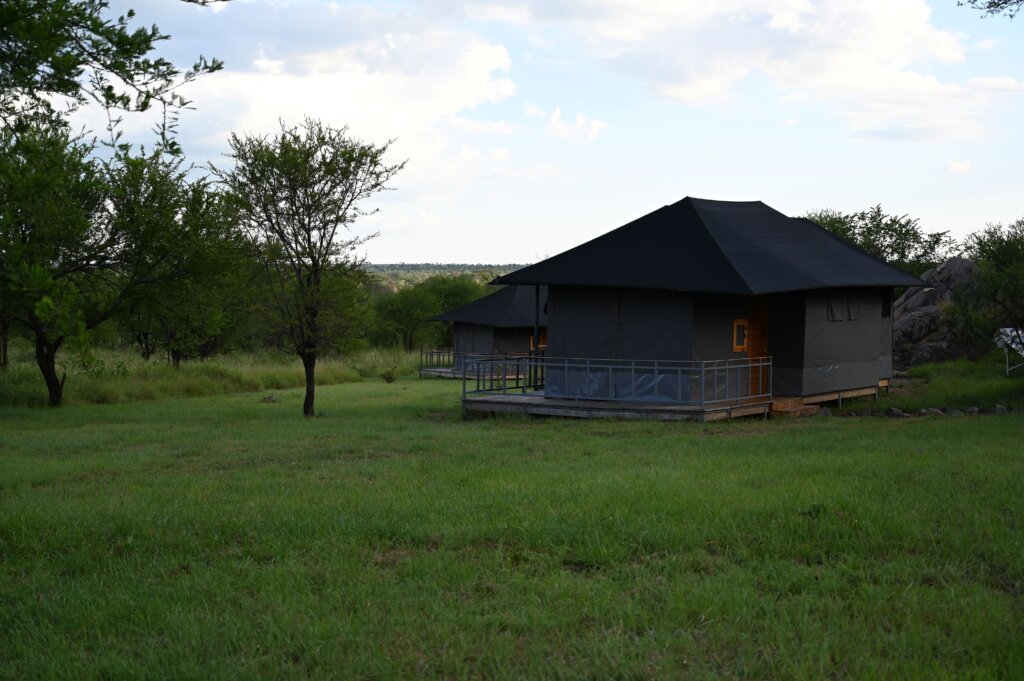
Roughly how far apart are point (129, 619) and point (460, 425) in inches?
509

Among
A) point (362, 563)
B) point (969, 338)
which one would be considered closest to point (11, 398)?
point (362, 563)

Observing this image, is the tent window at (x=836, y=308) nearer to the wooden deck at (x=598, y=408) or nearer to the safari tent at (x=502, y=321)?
the wooden deck at (x=598, y=408)

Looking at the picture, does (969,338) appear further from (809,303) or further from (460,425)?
(460,425)

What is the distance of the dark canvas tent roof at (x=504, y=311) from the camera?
39750 mm

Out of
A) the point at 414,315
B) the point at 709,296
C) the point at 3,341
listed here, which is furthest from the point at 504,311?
the point at 709,296

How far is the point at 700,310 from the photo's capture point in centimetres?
1970

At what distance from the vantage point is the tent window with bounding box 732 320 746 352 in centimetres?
2073

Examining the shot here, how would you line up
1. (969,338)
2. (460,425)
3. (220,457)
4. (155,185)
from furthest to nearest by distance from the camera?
1. (969,338)
2. (155,185)
3. (460,425)
4. (220,457)

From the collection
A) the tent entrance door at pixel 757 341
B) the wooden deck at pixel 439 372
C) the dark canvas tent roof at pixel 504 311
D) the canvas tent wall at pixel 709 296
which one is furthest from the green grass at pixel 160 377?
the tent entrance door at pixel 757 341

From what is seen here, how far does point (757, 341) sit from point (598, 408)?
177 inches

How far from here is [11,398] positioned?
2520cm

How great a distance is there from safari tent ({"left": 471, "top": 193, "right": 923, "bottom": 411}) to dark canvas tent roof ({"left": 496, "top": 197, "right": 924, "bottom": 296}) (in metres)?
0.04

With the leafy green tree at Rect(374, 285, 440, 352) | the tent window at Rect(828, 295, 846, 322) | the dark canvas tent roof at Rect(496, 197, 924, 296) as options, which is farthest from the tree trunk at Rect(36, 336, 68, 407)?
the leafy green tree at Rect(374, 285, 440, 352)

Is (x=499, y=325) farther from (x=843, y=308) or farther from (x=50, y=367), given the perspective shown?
(x=843, y=308)
